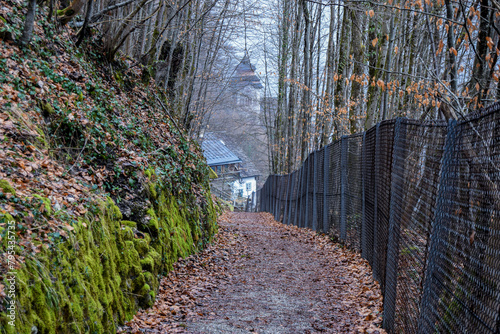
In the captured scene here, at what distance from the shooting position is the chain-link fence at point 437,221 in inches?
81.5

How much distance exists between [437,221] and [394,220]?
5.67 feet

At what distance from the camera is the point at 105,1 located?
37.9 feet

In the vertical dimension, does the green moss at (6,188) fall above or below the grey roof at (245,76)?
below

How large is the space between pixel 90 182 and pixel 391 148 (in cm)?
378

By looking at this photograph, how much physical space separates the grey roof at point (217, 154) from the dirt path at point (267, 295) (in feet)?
131

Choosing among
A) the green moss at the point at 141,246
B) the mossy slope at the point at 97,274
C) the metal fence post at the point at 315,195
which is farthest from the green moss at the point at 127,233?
the metal fence post at the point at 315,195

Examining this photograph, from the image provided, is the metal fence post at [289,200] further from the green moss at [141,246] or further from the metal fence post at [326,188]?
the green moss at [141,246]

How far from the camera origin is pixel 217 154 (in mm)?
50719

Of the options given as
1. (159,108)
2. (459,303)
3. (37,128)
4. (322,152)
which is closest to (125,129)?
(37,128)

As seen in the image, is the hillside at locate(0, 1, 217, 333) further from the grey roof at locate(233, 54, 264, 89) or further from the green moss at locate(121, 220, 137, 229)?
the grey roof at locate(233, 54, 264, 89)

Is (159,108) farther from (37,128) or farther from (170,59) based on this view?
(37,128)

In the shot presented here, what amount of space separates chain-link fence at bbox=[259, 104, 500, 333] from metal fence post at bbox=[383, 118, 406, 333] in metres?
0.01

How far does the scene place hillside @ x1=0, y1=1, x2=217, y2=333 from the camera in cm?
333

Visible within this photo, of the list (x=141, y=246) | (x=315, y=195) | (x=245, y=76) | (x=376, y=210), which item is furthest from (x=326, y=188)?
(x=245, y=76)
